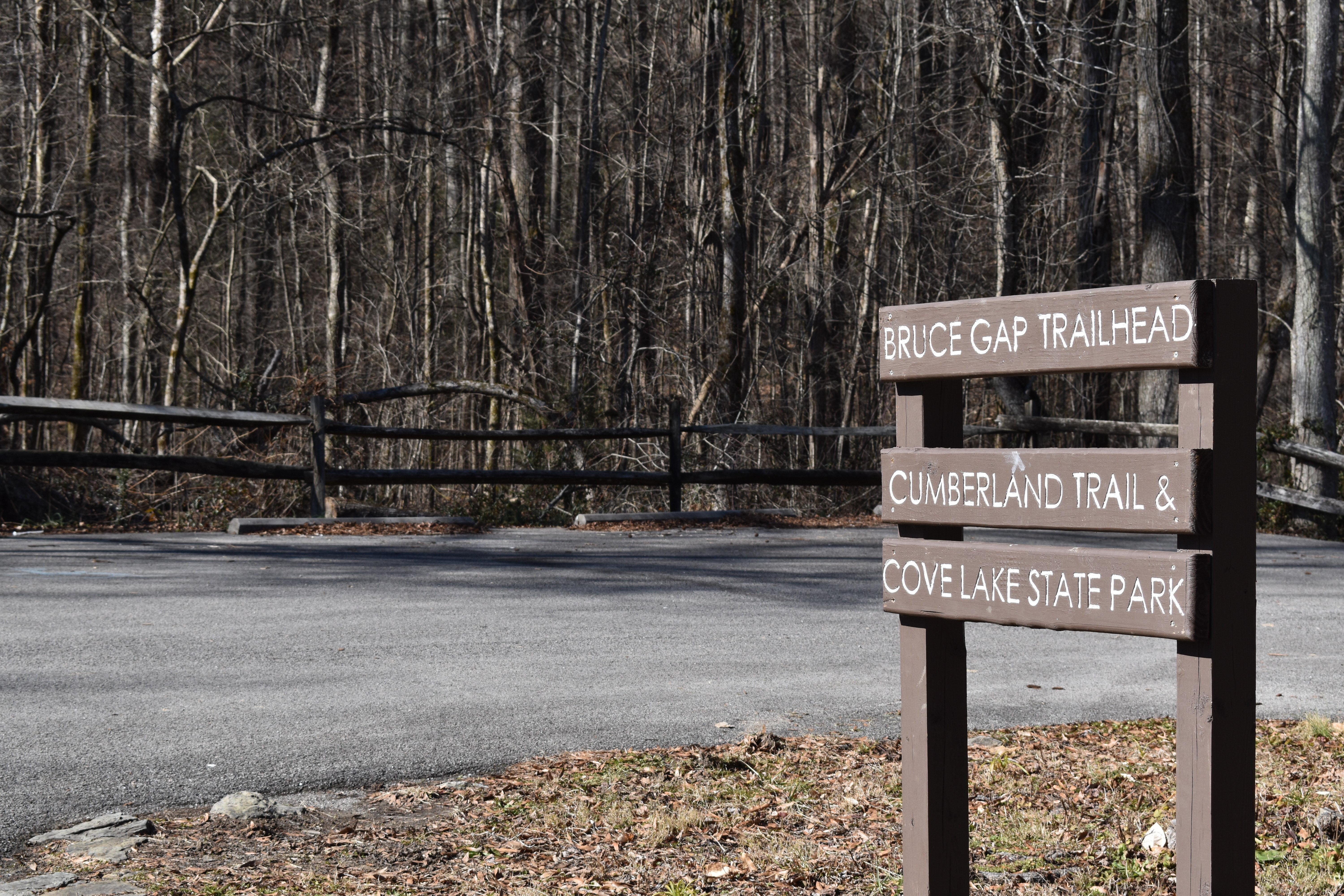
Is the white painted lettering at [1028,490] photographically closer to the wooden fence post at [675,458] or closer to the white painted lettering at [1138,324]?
the white painted lettering at [1138,324]

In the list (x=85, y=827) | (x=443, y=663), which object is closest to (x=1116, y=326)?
(x=85, y=827)

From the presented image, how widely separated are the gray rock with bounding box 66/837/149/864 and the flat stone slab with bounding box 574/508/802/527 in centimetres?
1022

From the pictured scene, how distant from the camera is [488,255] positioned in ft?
69.4

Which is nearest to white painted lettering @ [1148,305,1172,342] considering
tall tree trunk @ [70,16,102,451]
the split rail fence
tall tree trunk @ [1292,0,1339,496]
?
the split rail fence

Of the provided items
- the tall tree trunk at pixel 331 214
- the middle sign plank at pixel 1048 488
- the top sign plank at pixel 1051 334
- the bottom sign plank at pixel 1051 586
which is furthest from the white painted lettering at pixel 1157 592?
the tall tree trunk at pixel 331 214

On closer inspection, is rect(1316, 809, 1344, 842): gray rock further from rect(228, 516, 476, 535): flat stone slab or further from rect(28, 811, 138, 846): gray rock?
rect(228, 516, 476, 535): flat stone slab

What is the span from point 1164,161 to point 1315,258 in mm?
2266

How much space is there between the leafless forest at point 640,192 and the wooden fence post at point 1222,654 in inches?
556

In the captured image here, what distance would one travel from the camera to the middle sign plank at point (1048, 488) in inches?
111

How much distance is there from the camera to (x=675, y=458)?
1504 centimetres

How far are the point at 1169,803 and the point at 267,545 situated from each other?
29.1 ft

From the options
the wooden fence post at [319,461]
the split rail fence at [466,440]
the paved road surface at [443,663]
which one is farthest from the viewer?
the wooden fence post at [319,461]

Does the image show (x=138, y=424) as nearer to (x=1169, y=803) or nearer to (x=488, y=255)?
(x=488, y=255)

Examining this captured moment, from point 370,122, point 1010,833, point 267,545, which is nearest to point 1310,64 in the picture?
point 370,122
